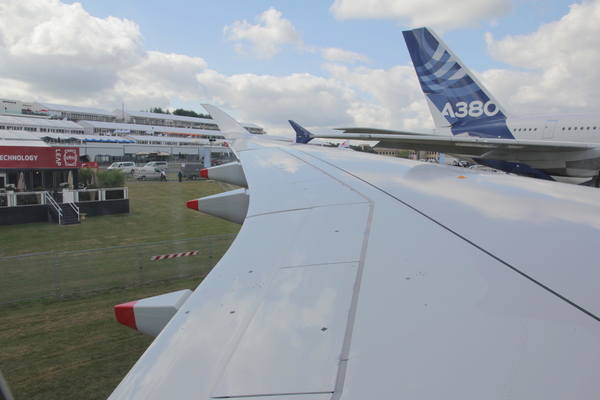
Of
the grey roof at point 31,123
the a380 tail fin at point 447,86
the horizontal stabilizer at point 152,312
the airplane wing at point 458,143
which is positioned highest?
the grey roof at point 31,123

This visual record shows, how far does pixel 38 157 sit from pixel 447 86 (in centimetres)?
1652

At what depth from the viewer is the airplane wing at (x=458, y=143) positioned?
7.10m

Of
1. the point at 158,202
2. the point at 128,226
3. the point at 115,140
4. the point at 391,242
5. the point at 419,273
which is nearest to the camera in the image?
the point at 419,273

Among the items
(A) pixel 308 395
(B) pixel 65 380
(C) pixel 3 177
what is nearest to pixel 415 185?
(A) pixel 308 395

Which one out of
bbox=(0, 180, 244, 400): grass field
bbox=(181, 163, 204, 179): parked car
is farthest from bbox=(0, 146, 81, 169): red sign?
bbox=(181, 163, 204, 179): parked car

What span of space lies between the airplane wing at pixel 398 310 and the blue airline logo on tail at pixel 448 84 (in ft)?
36.4

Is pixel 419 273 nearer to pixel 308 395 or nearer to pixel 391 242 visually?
pixel 391 242

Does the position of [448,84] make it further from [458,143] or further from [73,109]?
[73,109]

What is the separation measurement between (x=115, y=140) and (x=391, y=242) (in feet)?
172

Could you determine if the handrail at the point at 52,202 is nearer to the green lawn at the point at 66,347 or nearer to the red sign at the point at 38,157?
the red sign at the point at 38,157

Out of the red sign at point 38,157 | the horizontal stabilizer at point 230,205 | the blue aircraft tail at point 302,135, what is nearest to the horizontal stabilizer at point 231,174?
the horizontal stabilizer at point 230,205

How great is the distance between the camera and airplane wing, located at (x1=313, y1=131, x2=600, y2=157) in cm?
710

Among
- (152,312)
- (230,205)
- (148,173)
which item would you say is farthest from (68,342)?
(148,173)

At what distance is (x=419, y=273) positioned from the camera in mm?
1642
